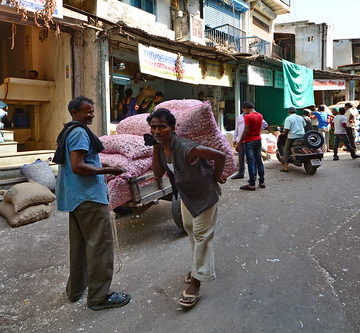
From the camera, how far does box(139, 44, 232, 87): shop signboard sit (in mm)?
8555

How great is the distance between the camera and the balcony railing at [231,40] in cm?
1450

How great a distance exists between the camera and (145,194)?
418cm

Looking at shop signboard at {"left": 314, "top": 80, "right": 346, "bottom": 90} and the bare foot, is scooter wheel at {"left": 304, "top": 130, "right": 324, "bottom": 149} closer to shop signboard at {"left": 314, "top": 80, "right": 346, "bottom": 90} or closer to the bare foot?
the bare foot

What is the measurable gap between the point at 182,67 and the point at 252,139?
408 centimetres

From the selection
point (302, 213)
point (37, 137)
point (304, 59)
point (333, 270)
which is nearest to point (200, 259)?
point (333, 270)

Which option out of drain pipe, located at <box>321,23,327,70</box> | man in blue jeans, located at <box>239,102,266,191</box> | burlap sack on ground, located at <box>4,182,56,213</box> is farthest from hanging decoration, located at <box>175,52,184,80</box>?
drain pipe, located at <box>321,23,327,70</box>

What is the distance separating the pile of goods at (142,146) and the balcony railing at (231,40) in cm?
1040

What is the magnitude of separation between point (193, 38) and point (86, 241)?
10.8 m

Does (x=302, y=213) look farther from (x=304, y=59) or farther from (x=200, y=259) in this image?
(x=304, y=59)

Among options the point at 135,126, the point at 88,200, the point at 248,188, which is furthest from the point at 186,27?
the point at 88,200

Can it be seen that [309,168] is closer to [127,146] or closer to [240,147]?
[240,147]

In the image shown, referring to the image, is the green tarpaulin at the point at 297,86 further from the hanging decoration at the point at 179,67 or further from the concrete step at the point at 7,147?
the concrete step at the point at 7,147

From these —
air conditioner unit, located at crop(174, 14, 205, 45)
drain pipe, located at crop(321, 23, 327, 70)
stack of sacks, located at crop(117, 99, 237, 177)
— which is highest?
drain pipe, located at crop(321, 23, 327, 70)

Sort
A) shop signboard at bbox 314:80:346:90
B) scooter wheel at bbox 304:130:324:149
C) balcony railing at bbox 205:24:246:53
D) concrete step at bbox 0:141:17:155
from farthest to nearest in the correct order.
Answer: shop signboard at bbox 314:80:346:90
balcony railing at bbox 205:24:246:53
scooter wheel at bbox 304:130:324:149
concrete step at bbox 0:141:17:155
